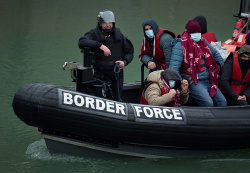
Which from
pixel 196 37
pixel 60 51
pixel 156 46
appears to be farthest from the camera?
pixel 60 51

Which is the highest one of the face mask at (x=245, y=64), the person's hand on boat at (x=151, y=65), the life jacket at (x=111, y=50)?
the life jacket at (x=111, y=50)

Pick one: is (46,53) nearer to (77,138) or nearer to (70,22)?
(70,22)

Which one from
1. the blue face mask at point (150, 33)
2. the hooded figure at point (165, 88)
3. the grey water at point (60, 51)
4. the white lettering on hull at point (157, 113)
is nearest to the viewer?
the white lettering on hull at point (157, 113)

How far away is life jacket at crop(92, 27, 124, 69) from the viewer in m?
6.40

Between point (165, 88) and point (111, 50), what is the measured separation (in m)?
0.81

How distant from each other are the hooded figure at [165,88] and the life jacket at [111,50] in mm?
562

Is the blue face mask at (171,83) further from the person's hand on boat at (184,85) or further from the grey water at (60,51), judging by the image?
the grey water at (60,51)

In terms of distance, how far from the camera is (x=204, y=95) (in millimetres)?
6312

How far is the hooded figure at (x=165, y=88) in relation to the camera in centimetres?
601

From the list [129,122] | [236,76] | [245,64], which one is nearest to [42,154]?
[129,122]

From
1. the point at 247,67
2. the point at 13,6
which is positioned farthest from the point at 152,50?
the point at 13,6

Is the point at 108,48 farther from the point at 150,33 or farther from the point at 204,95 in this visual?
the point at 204,95

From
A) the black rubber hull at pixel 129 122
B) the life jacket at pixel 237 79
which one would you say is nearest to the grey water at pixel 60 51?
the black rubber hull at pixel 129 122

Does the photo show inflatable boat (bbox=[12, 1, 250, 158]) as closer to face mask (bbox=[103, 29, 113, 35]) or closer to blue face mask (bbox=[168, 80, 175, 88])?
blue face mask (bbox=[168, 80, 175, 88])
